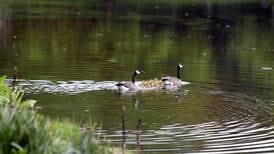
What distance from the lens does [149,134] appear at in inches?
717

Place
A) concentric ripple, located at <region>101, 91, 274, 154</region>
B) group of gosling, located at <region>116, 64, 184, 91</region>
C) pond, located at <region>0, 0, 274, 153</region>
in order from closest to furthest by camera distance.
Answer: concentric ripple, located at <region>101, 91, 274, 154</region> < pond, located at <region>0, 0, 274, 153</region> < group of gosling, located at <region>116, 64, 184, 91</region>

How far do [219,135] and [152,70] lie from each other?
13.9 meters

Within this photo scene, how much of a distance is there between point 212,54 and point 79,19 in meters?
18.9

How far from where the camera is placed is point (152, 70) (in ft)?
105

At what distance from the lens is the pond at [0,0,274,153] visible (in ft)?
60.8

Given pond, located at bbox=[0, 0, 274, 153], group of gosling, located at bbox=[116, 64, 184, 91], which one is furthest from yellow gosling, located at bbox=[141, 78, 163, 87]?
pond, located at bbox=[0, 0, 274, 153]

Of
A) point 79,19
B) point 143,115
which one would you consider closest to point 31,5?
point 79,19

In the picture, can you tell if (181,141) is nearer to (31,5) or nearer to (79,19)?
(79,19)

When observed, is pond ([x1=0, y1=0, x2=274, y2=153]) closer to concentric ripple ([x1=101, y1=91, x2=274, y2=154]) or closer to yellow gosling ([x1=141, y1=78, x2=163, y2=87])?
concentric ripple ([x1=101, y1=91, x2=274, y2=154])

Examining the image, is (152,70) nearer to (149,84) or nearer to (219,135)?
(149,84)

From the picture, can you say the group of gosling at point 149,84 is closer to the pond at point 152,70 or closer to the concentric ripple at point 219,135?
the pond at point 152,70

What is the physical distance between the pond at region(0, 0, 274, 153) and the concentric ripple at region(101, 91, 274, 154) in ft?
0.09

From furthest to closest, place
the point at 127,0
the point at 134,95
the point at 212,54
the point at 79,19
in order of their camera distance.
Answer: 1. the point at 127,0
2. the point at 79,19
3. the point at 212,54
4. the point at 134,95

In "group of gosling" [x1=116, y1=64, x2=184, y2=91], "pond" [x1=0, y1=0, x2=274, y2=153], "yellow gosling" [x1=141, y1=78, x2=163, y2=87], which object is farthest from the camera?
"yellow gosling" [x1=141, y1=78, x2=163, y2=87]
